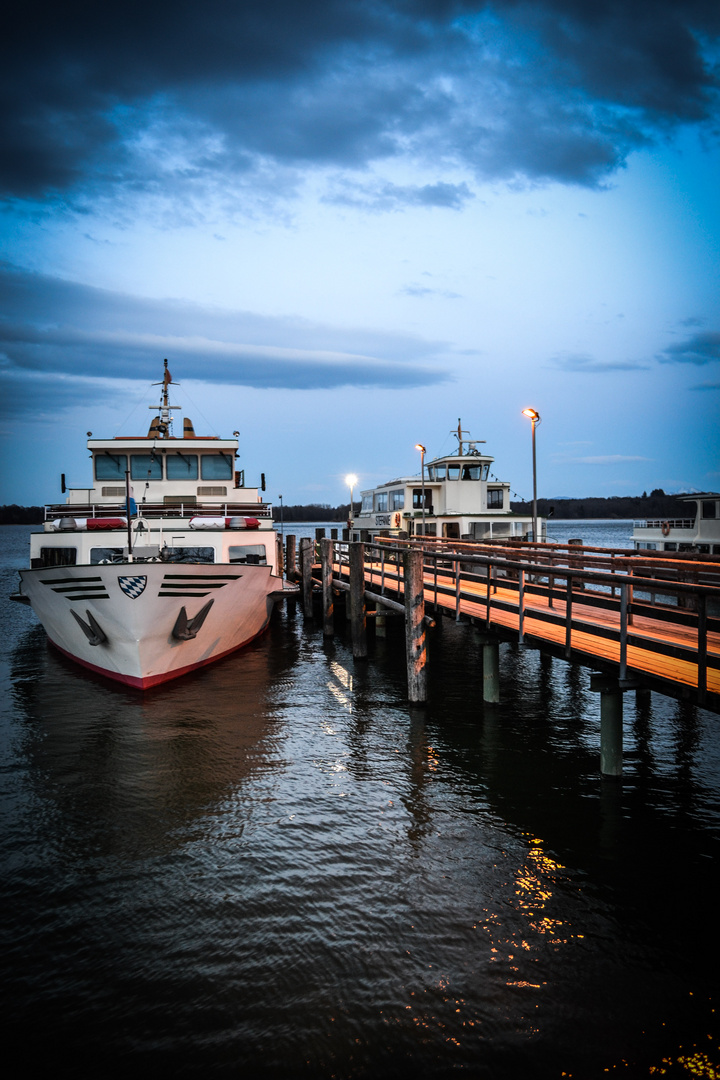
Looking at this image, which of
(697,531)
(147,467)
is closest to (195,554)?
(147,467)

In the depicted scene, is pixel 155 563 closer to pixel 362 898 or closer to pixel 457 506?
pixel 362 898

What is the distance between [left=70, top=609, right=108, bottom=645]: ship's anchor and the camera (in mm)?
13586

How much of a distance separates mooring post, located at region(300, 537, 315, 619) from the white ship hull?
8.47 meters

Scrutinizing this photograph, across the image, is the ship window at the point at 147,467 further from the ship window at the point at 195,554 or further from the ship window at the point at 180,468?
the ship window at the point at 195,554

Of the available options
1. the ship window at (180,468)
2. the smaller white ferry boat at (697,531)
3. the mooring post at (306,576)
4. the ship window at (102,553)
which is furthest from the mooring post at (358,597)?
the smaller white ferry boat at (697,531)

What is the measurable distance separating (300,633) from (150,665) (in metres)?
9.21

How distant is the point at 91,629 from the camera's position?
13812 millimetres

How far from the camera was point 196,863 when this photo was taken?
6.85m

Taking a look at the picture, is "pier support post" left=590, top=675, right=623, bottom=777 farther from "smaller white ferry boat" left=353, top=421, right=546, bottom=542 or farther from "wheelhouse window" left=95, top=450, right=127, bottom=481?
"smaller white ferry boat" left=353, top=421, right=546, bottom=542

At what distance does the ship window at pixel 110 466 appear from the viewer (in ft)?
64.5

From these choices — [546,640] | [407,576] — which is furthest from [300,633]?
[546,640]

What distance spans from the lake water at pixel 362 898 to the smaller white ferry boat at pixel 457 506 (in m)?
20.5

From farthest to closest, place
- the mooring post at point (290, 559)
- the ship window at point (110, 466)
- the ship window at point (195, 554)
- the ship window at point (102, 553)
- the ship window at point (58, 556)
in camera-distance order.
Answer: the mooring post at point (290, 559)
the ship window at point (110, 466)
the ship window at point (58, 556)
the ship window at point (195, 554)
the ship window at point (102, 553)

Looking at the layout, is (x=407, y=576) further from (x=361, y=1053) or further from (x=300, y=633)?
(x=300, y=633)
